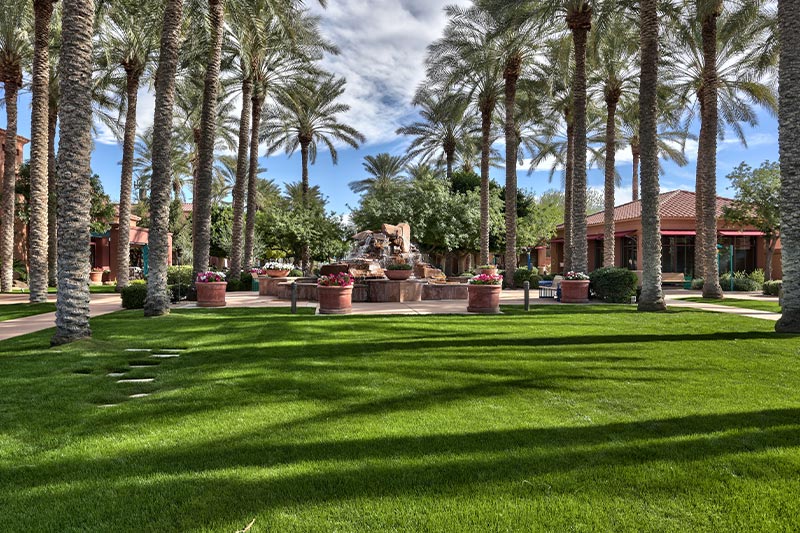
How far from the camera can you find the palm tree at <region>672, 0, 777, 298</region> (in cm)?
1969

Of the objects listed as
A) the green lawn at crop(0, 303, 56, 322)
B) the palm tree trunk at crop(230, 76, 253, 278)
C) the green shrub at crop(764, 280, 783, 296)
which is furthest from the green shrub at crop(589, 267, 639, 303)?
the green lawn at crop(0, 303, 56, 322)

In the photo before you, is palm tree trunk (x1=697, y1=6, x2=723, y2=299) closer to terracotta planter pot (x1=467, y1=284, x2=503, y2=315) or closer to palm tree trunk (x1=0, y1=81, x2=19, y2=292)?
terracotta planter pot (x1=467, y1=284, x2=503, y2=315)

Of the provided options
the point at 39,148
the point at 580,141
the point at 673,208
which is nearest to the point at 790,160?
the point at 580,141

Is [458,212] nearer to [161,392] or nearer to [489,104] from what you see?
[489,104]

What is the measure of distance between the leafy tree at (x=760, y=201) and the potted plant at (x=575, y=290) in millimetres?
15577

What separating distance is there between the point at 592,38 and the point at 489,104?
7.42 m

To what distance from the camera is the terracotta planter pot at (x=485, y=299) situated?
14156mm

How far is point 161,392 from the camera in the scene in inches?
225

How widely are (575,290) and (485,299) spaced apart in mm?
5532

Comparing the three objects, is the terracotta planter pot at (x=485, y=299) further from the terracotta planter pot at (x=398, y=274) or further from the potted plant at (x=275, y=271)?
the potted plant at (x=275, y=271)

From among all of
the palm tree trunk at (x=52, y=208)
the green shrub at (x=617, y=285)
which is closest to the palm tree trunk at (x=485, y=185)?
the green shrub at (x=617, y=285)

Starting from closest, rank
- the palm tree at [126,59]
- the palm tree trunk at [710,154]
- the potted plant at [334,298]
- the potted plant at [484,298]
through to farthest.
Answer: the potted plant at [334,298] < the potted plant at [484,298] < the palm tree trunk at [710,154] < the palm tree at [126,59]

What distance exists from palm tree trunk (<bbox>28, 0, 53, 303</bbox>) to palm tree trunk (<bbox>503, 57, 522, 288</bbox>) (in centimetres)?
2047

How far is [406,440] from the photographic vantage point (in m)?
4.04
